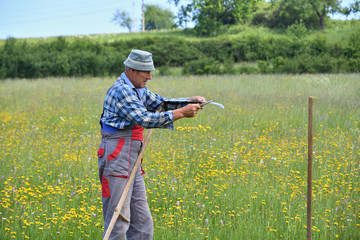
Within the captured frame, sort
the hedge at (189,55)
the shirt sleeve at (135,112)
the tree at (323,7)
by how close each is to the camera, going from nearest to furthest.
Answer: the shirt sleeve at (135,112) < the hedge at (189,55) < the tree at (323,7)

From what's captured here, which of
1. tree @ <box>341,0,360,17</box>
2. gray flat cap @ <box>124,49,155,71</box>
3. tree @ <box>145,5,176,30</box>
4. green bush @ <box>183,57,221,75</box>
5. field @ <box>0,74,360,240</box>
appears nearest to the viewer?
gray flat cap @ <box>124,49,155,71</box>

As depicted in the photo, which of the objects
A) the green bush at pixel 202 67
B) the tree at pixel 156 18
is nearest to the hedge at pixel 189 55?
the green bush at pixel 202 67

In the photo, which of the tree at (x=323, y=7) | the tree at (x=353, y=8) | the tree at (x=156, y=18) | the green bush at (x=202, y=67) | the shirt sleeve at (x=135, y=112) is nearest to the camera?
the shirt sleeve at (x=135, y=112)

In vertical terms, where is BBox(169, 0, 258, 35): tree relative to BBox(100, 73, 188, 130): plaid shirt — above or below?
above

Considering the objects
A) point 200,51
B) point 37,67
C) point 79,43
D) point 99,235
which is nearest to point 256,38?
point 200,51

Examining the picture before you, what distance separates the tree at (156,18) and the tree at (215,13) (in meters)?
29.8

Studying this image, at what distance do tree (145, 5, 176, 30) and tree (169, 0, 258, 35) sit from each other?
29.8 meters

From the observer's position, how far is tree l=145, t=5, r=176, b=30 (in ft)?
266

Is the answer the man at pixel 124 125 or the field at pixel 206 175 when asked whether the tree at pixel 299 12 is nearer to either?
the field at pixel 206 175

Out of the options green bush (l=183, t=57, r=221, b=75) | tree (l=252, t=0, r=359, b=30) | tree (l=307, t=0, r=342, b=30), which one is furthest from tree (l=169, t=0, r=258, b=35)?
green bush (l=183, t=57, r=221, b=75)

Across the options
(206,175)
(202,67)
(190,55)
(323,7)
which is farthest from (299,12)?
(206,175)

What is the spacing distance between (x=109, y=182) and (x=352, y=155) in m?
4.33

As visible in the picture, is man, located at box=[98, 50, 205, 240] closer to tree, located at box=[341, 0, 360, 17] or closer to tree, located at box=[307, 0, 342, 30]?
tree, located at box=[341, 0, 360, 17]

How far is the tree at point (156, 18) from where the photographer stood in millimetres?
81000
